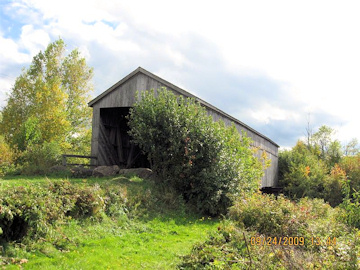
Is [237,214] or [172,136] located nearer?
[237,214]

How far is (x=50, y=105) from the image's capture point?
27.3 meters

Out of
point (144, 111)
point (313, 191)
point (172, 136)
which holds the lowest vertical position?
point (313, 191)

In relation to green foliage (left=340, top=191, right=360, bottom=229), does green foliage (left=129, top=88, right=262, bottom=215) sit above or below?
above

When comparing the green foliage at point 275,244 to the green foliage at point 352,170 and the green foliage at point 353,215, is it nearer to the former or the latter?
the green foliage at point 353,215

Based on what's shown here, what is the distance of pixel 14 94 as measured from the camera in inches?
1096

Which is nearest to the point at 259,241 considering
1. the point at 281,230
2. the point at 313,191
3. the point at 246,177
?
the point at 281,230

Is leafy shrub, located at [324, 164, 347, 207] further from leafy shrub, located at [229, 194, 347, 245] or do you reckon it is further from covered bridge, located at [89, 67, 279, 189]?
leafy shrub, located at [229, 194, 347, 245]

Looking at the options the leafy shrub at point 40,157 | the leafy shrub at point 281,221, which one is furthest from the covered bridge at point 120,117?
the leafy shrub at point 281,221

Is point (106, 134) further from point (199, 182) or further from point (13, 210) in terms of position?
point (13, 210)

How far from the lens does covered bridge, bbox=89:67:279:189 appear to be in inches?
693

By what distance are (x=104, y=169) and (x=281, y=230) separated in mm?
10054

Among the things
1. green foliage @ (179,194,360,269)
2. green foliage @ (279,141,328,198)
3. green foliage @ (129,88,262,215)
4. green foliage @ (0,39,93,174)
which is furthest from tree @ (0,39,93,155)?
green foliage @ (279,141,328,198)

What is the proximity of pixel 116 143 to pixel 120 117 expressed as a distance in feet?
5.40

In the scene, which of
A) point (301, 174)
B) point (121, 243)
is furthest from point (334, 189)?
point (121, 243)
